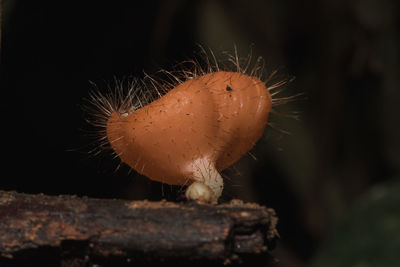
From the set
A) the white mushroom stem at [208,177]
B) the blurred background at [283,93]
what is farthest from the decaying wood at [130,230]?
the blurred background at [283,93]

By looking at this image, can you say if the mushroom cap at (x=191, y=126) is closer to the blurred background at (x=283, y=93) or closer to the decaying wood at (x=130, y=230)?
the decaying wood at (x=130, y=230)

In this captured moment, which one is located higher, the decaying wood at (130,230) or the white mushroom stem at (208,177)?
the white mushroom stem at (208,177)

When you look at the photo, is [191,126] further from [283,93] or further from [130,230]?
[283,93]

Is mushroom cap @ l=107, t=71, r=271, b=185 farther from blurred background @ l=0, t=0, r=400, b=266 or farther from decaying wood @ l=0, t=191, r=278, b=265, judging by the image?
blurred background @ l=0, t=0, r=400, b=266

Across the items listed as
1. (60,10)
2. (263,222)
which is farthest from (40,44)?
(263,222)

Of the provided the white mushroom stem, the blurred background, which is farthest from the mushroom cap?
the blurred background

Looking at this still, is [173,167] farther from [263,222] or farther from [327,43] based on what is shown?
[327,43]

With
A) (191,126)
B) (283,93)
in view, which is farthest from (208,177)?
(283,93)
